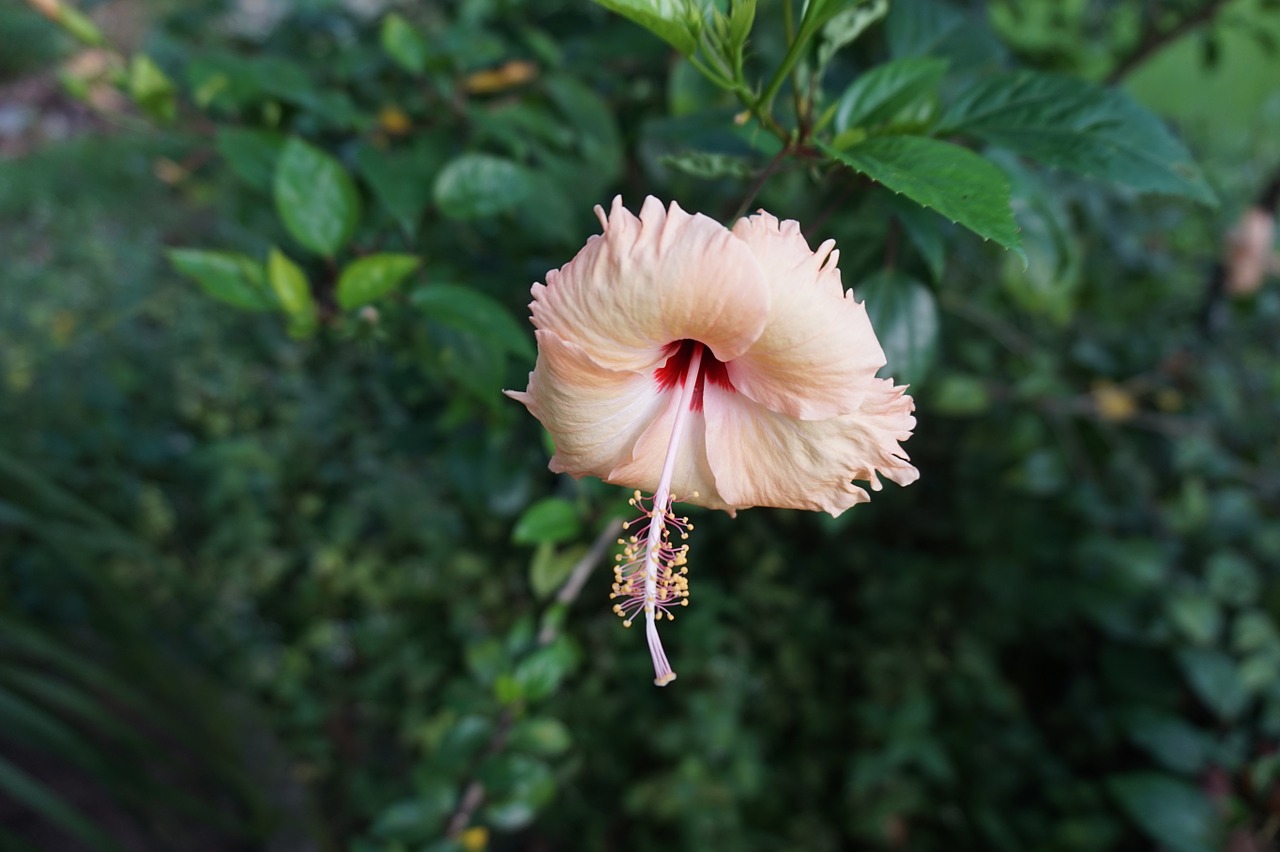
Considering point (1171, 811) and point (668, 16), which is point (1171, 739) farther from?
point (668, 16)

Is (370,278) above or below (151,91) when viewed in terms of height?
below

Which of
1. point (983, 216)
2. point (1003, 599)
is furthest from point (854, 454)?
point (1003, 599)

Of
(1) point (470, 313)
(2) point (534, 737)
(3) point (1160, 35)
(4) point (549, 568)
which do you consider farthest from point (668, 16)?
(3) point (1160, 35)

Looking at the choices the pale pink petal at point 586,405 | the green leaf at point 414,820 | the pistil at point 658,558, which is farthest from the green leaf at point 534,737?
the pale pink petal at point 586,405

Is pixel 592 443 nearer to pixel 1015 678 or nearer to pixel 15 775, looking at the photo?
pixel 15 775

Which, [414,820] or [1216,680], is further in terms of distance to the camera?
[1216,680]

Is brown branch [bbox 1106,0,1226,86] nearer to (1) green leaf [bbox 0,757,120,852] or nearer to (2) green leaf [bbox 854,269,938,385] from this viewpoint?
(2) green leaf [bbox 854,269,938,385]
